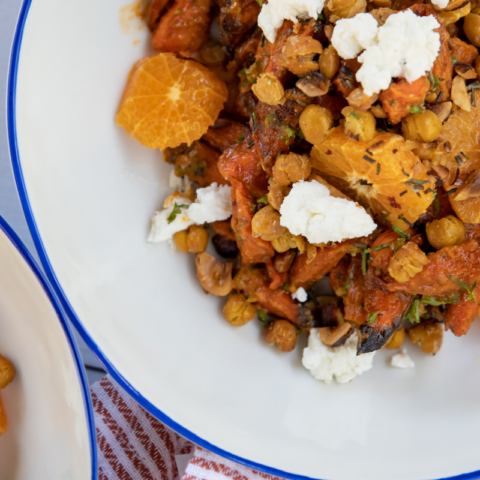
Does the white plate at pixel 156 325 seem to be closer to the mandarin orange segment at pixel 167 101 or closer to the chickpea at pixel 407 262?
the mandarin orange segment at pixel 167 101

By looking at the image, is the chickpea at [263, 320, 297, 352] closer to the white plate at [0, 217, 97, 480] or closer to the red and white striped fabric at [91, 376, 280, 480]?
the red and white striped fabric at [91, 376, 280, 480]

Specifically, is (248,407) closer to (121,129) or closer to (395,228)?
(395,228)

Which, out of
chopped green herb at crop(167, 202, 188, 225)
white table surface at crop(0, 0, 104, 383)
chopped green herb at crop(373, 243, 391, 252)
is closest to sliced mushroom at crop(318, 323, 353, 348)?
chopped green herb at crop(373, 243, 391, 252)

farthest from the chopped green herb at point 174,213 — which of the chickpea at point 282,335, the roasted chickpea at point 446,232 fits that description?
the roasted chickpea at point 446,232

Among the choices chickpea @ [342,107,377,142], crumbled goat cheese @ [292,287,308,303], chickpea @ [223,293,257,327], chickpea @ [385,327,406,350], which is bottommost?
chickpea @ [385,327,406,350]

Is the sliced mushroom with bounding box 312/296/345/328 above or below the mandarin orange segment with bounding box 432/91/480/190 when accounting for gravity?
below

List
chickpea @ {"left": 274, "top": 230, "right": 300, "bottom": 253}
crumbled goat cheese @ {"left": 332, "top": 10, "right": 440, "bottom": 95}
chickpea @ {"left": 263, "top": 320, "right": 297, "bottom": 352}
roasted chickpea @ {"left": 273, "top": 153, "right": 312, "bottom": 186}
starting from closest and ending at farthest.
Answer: crumbled goat cheese @ {"left": 332, "top": 10, "right": 440, "bottom": 95}
roasted chickpea @ {"left": 273, "top": 153, "right": 312, "bottom": 186}
chickpea @ {"left": 274, "top": 230, "right": 300, "bottom": 253}
chickpea @ {"left": 263, "top": 320, "right": 297, "bottom": 352}

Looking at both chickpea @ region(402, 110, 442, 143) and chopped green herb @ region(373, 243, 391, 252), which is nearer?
chickpea @ region(402, 110, 442, 143)
